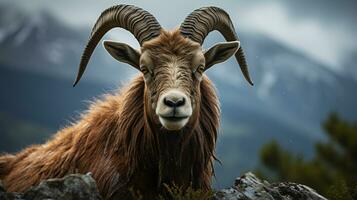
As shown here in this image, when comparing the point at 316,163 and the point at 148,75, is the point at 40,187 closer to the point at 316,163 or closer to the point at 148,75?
the point at 148,75

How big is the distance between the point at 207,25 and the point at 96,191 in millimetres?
4845

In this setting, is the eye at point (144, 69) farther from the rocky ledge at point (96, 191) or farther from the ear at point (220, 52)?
the rocky ledge at point (96, 191)

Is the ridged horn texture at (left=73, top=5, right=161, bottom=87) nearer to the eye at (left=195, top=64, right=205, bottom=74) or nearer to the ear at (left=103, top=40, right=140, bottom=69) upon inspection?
the ear at (left=103, top=40, right=140, bottom=69)

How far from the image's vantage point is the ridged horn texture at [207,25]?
11.7 meters

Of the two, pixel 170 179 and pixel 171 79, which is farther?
pixel 170 179

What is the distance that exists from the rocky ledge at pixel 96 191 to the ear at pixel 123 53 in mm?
3220

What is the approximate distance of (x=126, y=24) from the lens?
12.3 metres

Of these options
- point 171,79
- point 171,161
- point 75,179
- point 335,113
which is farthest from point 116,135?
point 335,113

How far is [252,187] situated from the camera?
29.7 feet

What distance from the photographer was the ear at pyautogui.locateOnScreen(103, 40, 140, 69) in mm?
11556

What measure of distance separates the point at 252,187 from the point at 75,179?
250 cm

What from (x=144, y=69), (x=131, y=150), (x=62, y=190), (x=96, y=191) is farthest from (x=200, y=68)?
(x=62, y=190)

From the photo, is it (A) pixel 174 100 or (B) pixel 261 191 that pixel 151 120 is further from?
(B) pixel 261 191

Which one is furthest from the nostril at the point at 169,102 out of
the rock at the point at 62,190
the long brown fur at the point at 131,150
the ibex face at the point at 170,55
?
the rock at the point at 62,190
